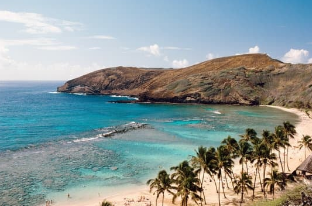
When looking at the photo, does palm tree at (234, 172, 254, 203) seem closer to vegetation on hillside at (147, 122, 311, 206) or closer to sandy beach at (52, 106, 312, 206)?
vegetation on hillside at (147, 122, 311, 206)

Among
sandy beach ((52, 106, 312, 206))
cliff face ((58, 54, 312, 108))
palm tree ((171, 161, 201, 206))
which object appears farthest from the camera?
cliff face ((58, 54, 312, 108))

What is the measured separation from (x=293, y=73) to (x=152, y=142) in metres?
136

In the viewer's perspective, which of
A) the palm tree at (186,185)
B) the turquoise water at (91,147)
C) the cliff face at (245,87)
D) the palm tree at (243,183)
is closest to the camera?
the palm tree at (186,185)

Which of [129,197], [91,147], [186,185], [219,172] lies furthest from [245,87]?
[186,185]

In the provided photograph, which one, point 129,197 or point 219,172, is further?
point 129,197

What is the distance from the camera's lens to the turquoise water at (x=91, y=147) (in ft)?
172

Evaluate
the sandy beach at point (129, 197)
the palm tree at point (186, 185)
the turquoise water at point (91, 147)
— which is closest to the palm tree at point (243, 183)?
the sandy beach at point (129, 197)

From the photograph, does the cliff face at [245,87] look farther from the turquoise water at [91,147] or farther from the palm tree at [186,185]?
the palm tree at [186,185]

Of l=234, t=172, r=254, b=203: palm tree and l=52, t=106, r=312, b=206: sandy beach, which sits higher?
l=234, t=172, r=254, b=203: palm tree

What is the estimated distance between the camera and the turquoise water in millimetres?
52500

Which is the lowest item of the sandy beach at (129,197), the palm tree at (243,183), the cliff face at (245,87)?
the sandy beach at (129,197)

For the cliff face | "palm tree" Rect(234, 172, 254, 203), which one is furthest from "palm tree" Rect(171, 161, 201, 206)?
the cliff face

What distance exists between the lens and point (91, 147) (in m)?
75.9

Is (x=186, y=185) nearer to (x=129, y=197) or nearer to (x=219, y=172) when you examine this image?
(x=219, y=172)
